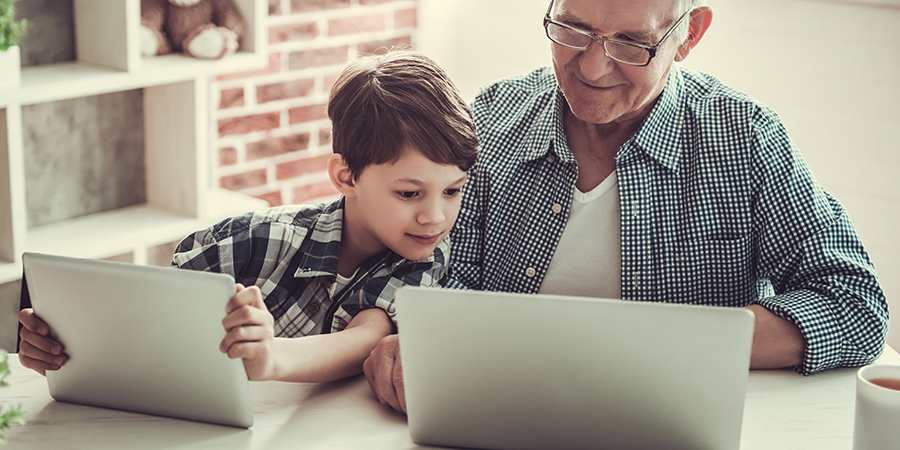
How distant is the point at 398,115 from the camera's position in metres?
1.31

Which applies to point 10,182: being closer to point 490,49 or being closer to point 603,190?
point 603,190

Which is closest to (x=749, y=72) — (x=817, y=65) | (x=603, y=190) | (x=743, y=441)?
(x=817, y=65)

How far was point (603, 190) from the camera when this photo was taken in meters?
1.55

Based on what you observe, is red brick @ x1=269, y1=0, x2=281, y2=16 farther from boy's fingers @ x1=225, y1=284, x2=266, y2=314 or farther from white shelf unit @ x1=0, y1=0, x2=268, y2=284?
boy's fingers @ x1=225, y1=284, x2=266, y2=314

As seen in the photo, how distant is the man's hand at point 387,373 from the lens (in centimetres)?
111

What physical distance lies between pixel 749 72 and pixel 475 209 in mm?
1275

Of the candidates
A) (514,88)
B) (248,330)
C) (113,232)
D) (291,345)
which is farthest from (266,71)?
(248,330)

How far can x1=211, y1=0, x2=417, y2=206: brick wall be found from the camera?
271 cm

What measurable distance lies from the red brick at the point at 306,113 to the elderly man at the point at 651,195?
1338mm

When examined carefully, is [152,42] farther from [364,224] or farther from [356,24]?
[364,224]

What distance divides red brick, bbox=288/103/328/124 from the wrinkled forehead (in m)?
1.54

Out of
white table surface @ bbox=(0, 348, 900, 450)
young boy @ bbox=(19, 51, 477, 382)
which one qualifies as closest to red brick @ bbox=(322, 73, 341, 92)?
young boy @ bbox=(19, 51, 477, 382)

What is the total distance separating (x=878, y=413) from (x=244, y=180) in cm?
219

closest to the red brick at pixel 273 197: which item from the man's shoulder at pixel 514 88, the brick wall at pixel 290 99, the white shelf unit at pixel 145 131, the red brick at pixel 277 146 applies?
the brick wall at pixel 290 99
